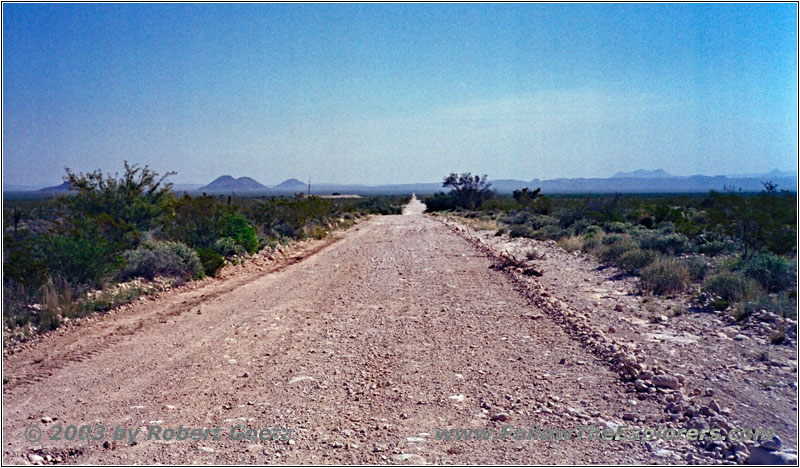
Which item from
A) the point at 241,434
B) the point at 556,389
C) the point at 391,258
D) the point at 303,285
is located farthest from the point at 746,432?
the point at 391,258

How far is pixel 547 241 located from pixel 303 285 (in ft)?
47.9

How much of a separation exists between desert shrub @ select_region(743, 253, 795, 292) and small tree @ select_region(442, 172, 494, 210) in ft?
196

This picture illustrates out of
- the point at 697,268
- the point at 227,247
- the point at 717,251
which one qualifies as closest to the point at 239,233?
the point at 227,247

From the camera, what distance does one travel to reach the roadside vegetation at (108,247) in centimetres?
1086

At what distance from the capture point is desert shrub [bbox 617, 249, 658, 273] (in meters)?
15.6

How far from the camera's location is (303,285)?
14.5 m

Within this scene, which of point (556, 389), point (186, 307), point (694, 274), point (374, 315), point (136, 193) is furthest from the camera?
point (136, 193)

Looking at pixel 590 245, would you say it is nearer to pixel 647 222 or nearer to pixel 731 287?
pixel 731 287

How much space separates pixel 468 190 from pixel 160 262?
6160 cm

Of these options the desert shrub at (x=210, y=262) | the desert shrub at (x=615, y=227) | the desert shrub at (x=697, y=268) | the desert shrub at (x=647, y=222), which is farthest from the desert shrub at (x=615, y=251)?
the desert shrub at (x=647, y=222)

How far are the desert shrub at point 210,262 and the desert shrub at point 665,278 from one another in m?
10.6

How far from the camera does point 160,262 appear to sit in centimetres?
1440

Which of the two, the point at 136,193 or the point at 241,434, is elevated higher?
the point at 136,193

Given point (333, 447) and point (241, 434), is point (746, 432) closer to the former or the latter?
point (333, 447)
